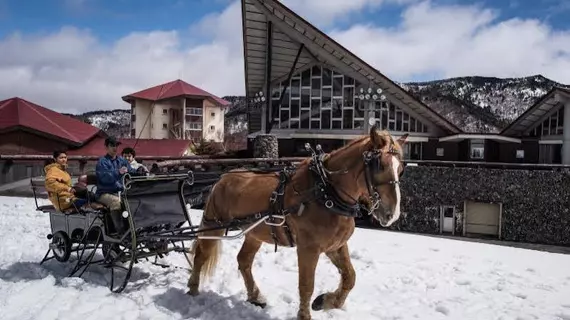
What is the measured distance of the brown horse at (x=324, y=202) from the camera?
11.2ft

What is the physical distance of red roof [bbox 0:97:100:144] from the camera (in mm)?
21339

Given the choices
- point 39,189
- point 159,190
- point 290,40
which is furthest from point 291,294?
point 290,40

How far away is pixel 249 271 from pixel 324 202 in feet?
4.75

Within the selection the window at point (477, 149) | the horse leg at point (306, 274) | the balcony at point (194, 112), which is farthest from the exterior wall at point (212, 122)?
the horse leg at point (306, 274)

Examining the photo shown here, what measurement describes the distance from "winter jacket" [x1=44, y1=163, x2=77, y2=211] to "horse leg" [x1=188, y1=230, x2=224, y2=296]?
201 cm

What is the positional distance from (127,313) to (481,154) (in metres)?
24.0

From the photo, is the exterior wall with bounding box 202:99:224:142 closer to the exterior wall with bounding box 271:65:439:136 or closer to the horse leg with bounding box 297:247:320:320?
the exterior wall with bounding box 271:65:439:136

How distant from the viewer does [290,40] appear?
21.7 metres

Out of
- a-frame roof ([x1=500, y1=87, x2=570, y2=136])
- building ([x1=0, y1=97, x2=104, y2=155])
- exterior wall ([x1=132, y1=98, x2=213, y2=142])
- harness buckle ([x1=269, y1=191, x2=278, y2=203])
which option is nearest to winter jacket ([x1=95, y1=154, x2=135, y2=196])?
harness buckle ([x1=269, y1=191, x2=278, y2=203])

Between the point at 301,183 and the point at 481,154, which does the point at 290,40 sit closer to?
the point at 481,154

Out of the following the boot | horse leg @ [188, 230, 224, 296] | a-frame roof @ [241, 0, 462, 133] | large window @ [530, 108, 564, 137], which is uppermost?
a-frame roof @ [241, 0, 462, 133]

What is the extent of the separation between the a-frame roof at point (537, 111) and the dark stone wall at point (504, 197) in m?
5.12

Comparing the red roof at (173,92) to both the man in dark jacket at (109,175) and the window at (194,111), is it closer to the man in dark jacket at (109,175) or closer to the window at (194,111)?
the window at (194,111)

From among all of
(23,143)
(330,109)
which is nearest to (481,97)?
(330,109)
